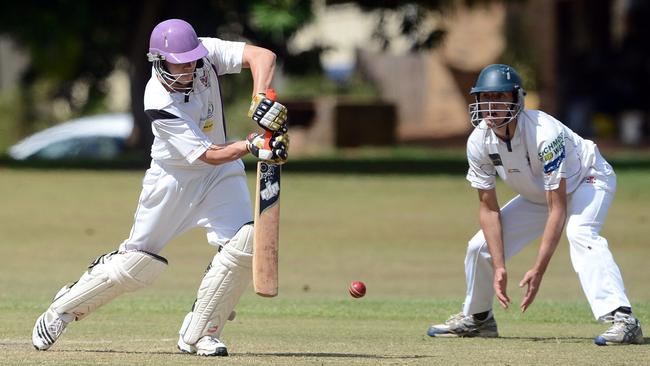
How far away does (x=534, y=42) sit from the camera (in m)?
32.9

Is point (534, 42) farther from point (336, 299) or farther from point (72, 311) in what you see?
point (72, 311)

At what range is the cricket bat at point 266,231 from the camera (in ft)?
24.1

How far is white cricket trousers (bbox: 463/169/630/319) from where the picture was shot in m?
8.03

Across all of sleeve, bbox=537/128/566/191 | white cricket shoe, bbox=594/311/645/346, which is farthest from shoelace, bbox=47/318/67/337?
white cricket shoe, bbox=594/311/645/346

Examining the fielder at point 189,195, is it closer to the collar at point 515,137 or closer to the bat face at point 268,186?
the bat face at point 268,186

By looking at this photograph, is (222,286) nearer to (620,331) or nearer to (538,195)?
(538,195)

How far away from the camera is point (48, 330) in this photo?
7676mm

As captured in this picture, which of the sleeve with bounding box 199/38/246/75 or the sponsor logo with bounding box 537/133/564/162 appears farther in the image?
Answer: the sponsor logo with bounding box 537/133/564/162

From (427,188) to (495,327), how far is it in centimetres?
1139

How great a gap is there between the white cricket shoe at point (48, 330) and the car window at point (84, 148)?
21864 mm

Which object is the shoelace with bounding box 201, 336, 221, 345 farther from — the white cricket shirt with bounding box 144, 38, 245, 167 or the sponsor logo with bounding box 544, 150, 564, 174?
the sponsor logo with bounding box 544, 150, 564, 174

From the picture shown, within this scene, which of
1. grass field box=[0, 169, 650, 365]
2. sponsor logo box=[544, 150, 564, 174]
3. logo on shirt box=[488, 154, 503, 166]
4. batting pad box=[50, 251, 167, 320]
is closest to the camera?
batting pad box=[50, 251, 167, 320]

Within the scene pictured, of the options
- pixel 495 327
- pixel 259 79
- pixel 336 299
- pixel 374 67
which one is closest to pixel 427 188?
pixel 336 299

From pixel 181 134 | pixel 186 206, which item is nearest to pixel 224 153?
pixel 181 134
